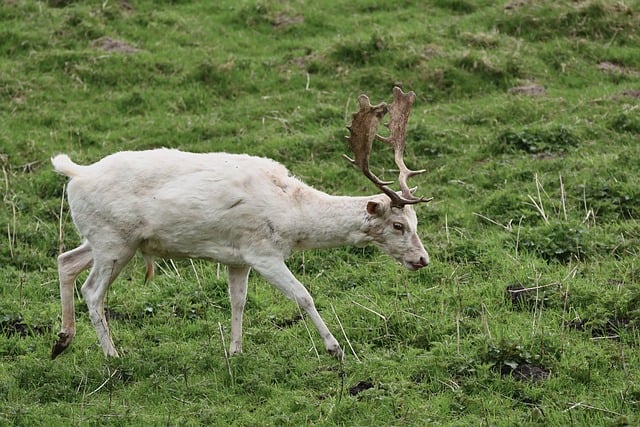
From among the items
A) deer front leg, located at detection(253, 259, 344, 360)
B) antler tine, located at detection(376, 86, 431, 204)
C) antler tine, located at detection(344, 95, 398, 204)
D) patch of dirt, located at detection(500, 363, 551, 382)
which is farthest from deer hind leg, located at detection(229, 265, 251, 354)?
patch of dirt, located at detection(500, 363, 551, 382)

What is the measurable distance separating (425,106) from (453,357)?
777 cm

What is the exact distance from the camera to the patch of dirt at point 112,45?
16656mm

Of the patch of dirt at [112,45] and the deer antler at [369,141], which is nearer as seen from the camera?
the deer antler at [369,141]

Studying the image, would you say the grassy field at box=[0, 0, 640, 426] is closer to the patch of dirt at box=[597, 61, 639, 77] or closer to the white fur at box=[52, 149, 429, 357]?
the patch of dirt at box=[597, 61, 639, 77]

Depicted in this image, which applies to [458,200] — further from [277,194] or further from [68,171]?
[68,171]

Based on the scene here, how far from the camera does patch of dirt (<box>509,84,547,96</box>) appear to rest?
51.2 feet

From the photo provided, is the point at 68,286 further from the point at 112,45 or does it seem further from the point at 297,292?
the point at 112,45

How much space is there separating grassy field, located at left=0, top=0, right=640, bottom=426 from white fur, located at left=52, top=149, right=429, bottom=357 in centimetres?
74

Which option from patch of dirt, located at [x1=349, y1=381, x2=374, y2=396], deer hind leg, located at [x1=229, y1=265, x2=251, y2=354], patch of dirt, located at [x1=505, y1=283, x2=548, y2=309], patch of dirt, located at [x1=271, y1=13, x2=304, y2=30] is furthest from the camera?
patch of dirt, located at [x1=271, y1=13, x2=304, y2=30]

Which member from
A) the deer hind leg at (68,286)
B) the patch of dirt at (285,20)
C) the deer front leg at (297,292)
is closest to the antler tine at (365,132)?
the deer front leg at (297,292)

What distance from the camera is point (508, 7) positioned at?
715 inches

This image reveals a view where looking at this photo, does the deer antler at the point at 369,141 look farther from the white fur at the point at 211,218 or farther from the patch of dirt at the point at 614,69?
the patch of dirt at the point at 614,69

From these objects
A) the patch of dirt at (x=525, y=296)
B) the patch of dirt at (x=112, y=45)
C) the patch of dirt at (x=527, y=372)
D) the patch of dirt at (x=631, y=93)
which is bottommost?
the patch of dirt at (x=112, y=45)

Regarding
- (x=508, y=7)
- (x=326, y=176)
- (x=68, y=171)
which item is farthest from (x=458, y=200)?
(x=508, y=7)
